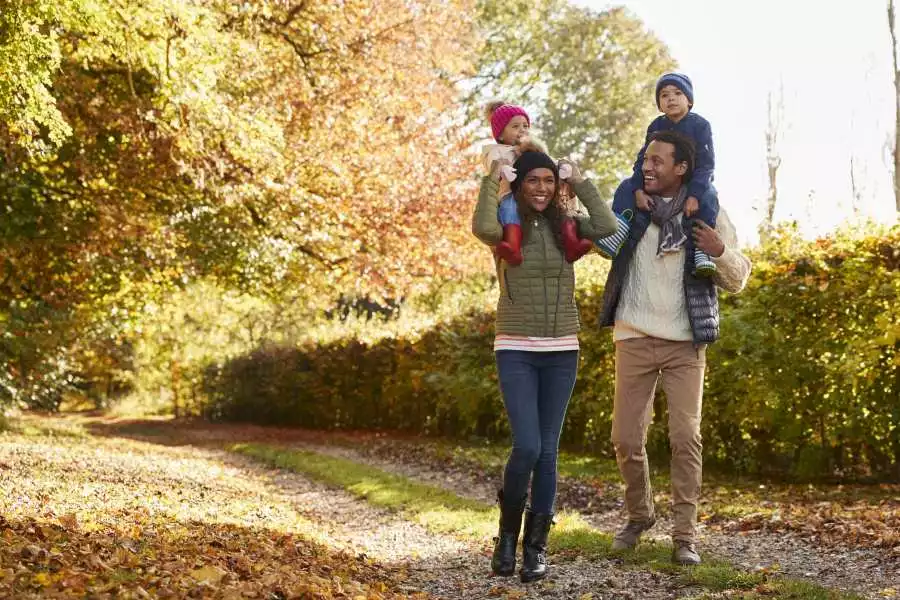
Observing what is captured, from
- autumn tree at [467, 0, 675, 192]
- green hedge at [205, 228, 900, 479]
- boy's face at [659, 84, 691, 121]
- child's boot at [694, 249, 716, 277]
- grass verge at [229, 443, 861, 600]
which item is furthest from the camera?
autumn tree at [467, 0, 675, 192]

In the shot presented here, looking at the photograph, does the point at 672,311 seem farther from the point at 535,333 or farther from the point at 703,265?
the point at 535,333

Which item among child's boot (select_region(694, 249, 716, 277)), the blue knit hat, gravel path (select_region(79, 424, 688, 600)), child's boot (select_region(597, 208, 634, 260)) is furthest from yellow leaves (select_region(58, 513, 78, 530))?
the blue knit hat

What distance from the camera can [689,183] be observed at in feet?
17.2

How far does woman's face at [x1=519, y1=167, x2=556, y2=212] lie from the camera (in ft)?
16.1

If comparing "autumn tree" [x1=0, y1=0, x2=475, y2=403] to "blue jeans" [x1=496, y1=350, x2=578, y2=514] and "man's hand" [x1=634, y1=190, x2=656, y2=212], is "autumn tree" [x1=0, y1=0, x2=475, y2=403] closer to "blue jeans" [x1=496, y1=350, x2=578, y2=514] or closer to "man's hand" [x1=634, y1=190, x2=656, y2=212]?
"man's hand" [x1=634, y1=190, x2=656, y2=212]

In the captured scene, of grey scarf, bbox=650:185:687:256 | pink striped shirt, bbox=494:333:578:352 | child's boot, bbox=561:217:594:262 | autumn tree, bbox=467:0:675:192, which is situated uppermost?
autumn tree, bbox=467:0:675:192

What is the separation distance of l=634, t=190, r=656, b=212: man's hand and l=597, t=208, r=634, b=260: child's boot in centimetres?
6

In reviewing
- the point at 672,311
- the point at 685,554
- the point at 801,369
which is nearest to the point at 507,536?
the point at 685,554

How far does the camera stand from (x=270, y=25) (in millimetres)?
14219

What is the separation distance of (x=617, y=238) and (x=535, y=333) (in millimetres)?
782

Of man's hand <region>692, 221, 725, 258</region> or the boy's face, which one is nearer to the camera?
man's hand <region>692, 221, 725, 258</region>

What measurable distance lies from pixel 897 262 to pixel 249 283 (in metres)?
11.6

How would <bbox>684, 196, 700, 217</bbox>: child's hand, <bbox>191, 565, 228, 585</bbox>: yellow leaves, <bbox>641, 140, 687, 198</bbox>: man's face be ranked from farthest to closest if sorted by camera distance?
<bbox>641, 140, 687, 198</bbox>: man's face → <bbox>684, 196, 700, 217</bbox>: child's hand → <bbox>191, 565, 228, 585</bbox>: yellow leaves

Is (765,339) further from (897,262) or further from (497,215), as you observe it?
(497,215)
